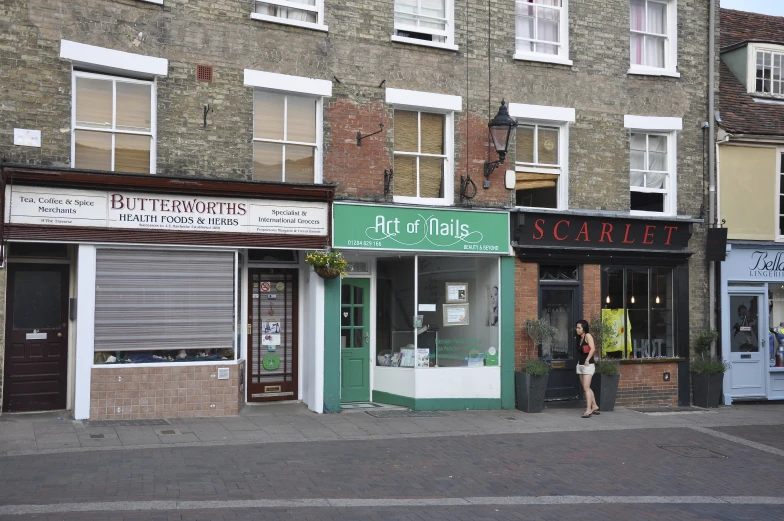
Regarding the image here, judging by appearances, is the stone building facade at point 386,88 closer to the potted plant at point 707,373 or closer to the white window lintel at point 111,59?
the white window lintel at point 111,59

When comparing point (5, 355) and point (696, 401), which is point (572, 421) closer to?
point (696, 401)

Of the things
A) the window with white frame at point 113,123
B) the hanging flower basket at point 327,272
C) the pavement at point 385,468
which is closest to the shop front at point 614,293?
the pavement at point 385,468

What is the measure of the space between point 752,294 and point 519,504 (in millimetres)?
11336

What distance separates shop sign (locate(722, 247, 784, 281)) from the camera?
714 inches

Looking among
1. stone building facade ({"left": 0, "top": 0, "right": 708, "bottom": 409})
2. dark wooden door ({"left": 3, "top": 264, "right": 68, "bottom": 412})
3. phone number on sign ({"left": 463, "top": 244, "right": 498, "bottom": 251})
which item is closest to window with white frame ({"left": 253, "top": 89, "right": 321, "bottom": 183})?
stone building facade ({"left": 0, "top": 0, "right": 708, "bottom": 409})

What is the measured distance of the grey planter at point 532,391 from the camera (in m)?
15.8

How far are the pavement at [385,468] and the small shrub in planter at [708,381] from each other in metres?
2.30

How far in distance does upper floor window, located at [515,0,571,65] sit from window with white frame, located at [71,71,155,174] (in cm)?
717

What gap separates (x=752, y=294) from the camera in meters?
18.4

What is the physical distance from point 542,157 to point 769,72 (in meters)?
6.68

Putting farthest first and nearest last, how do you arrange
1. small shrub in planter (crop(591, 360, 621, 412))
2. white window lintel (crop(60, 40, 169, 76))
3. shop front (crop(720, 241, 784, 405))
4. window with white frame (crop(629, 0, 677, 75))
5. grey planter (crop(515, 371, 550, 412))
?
1. shop front (crop(720, 241, 784, 405))
2. window with white frame (crop(629, 0, 677, 75))
3. small shrub in planter (crop(591, 360, 621, 412))
4. grey planter (crop(515, 371, 550, 412))
5. white window lintel (crop(60, 40, 169, 76))

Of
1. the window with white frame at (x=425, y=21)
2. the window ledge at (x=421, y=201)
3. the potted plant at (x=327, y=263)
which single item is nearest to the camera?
the potted plant at (x=327, y=263)

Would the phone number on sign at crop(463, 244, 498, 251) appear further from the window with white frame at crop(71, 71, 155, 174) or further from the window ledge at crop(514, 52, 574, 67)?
the window with white frame at crop(71, 71, 155, 174)

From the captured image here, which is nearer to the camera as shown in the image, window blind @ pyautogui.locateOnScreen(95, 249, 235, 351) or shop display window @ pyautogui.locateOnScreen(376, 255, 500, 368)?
window blind @ pyautogui.locateOnScreen(95, 249, 235, 351)
